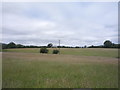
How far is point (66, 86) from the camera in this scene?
2178 millimetres

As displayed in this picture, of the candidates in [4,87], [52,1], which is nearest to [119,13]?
[52,1]

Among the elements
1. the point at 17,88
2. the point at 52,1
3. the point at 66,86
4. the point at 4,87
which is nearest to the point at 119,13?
the point at 52,1

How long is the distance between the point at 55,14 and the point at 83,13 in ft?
2.83

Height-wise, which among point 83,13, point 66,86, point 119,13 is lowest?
point 66,86

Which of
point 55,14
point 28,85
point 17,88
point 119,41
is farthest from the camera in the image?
point 55,14

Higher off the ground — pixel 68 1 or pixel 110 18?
pixel 68 1

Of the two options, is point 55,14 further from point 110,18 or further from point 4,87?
point 4,87

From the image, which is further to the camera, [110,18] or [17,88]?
[110,18]

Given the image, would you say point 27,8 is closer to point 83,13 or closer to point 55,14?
point 55,14

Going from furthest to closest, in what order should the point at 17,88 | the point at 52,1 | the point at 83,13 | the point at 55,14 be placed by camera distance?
the point at 55,14 < the point at 83,13 < the point at 52,1 < the point at 17,88

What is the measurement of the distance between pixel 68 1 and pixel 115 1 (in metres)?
1.06

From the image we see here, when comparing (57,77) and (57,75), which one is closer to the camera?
(57,77)

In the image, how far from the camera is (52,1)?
247 centimetres

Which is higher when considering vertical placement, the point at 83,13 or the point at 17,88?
the point at 83,13
